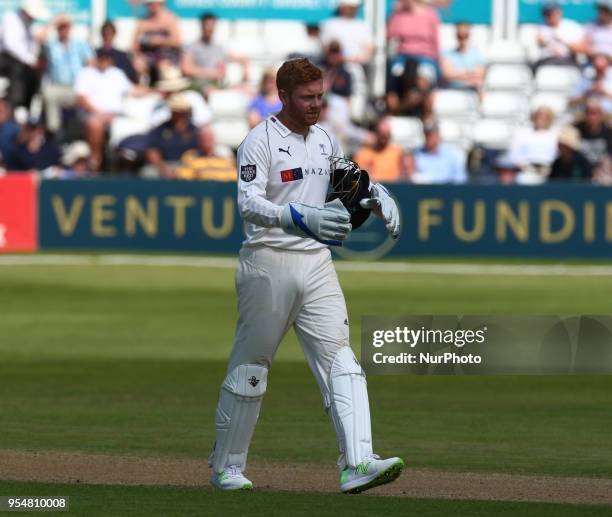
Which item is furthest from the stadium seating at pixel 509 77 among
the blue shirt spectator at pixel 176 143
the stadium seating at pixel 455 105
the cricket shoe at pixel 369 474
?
the cricket shoe at pixel 369 474

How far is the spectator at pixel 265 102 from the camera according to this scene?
2303 cm

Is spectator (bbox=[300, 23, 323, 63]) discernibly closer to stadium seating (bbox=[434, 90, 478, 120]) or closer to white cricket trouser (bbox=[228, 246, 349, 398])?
stadium seating (bbox=[434, 90, 478, 120])

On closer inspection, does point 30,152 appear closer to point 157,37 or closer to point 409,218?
point 157,37

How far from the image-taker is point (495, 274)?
20609 millimetres

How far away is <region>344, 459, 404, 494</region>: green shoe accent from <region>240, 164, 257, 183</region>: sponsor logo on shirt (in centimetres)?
143

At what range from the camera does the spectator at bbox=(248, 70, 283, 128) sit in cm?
2303

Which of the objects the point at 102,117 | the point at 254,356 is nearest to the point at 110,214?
the point at 102,117

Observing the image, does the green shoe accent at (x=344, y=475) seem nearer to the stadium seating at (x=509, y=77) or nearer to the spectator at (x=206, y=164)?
the spectator at (x=206, y=164)

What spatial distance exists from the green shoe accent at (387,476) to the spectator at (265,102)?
1585 centimetres

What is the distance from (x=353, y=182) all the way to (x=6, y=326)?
9549 mm

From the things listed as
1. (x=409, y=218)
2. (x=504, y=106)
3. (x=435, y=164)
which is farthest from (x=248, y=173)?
(x=504, y=106)

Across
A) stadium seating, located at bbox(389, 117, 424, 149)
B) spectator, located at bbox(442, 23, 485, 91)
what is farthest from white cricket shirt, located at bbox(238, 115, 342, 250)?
spectator, located at bbox(442, 23, 485, 91)

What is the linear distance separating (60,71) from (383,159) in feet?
17.2

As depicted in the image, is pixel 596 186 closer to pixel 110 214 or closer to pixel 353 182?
pixel 110 214
